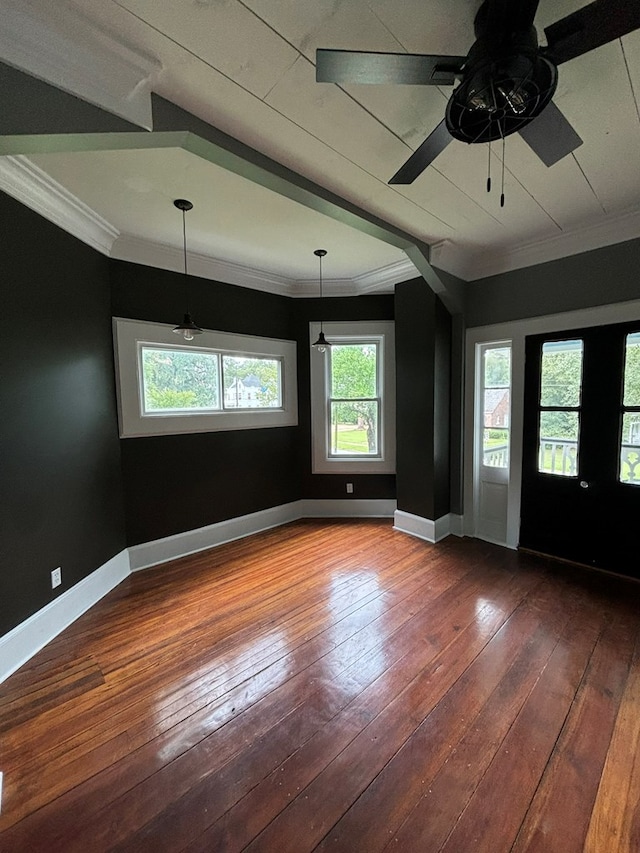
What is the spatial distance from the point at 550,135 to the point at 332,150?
3.24 ft

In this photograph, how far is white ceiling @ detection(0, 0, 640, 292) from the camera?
1.23m

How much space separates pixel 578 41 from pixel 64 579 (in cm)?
360

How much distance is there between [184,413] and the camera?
3.47 meters

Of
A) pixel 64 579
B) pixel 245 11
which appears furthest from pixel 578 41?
pixel 64 579

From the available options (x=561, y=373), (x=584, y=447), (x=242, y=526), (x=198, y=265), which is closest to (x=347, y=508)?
(x=242, y=526)

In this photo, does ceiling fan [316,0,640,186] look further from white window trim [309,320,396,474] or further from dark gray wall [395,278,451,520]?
white window trim [309,320,396,474]

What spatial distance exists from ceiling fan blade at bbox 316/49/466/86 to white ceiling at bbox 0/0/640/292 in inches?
9.8

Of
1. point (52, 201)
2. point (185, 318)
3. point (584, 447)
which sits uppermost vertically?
point (52, 201)

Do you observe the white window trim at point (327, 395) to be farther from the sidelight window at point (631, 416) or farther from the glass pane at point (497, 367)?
the sidelight window at point (631, 416)

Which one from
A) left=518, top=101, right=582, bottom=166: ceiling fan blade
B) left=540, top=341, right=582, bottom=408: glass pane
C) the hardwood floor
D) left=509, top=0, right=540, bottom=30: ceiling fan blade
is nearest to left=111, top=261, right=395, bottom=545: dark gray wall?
the hardwood floor

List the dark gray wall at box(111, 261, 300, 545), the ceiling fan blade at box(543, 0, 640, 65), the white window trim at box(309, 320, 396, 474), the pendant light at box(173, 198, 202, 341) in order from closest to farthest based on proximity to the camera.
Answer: the ceiling fan blade at box(543, 0, 640, 65), the pendant light at box(173, 198, 202, 341), the dark gray wall at box(111, 261, 300, 545), the white window trim at box(309, 320, 396, 474)

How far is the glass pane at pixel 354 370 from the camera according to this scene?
14.3ft

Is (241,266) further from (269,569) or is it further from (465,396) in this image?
(269,569)

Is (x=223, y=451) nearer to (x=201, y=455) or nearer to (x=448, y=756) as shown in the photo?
(x=201, y=455)
